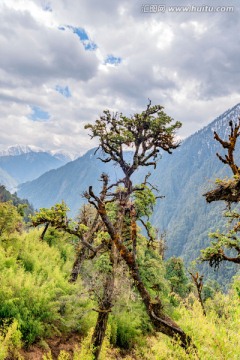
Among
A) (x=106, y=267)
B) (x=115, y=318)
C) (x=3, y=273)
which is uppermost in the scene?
(x=106, y=267)

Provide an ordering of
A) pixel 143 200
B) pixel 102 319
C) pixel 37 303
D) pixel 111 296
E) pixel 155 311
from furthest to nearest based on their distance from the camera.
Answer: pixel 143 200 → pixel 37 303 → pixel 102 319 → pixel 111 296 → pixel 155 311

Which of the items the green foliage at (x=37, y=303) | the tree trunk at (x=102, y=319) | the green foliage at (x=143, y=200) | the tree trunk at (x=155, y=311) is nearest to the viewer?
the tree trunk at (x=155, y=311)

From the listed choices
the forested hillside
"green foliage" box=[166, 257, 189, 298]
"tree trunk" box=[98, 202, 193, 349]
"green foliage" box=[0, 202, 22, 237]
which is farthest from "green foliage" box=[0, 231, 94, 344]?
"green foliage" box=[166, 257, 189, 298]

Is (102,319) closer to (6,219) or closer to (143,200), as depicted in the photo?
(143,200)

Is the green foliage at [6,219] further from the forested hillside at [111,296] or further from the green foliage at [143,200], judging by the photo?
the green foliage at [143,200]

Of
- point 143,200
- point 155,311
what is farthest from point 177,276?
point 155,311

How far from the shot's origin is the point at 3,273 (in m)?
12.3

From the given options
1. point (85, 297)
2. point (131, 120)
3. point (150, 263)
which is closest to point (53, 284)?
point (85, 297)

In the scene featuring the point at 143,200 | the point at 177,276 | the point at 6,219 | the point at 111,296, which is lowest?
the point at 111,296

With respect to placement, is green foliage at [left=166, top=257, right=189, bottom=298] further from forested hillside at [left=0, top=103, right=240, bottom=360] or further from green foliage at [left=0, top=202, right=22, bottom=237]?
green foliage at [left=0, top=202, right=22, bottom=237]

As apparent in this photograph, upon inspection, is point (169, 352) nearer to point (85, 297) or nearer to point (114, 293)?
point (114, 293)

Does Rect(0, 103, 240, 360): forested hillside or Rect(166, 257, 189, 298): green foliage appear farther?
Rect(166, 257, 189, 298): green foliage

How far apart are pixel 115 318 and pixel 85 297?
301 cm

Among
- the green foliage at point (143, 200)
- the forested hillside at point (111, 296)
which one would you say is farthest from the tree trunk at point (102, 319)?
the green foliage at point (143, 200)
